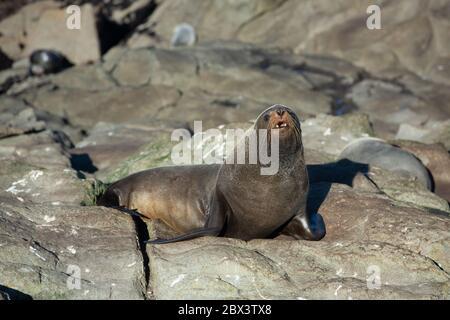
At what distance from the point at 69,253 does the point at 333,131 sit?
582cm

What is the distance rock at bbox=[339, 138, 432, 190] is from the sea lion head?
3.48m

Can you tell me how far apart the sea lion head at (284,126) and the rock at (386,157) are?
11.4 ft

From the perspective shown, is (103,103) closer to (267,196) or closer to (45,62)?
(45,62)

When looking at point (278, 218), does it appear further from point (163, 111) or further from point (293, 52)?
point (293, 52)

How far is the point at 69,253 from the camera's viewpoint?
6582 millimetres

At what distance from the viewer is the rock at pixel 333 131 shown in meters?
11.2

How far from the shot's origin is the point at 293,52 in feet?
68.6

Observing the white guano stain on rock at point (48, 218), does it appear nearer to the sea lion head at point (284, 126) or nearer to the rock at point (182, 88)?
the sea lion head at point (284, 126)

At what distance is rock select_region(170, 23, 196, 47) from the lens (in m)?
22.0

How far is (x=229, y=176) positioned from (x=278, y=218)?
1.93 ft

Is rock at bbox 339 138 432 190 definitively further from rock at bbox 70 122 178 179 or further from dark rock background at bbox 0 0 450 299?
rock at bbox 70 122 178 179

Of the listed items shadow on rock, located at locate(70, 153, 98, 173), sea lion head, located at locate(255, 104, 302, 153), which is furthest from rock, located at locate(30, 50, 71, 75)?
sea lion head, located at locate(255, 104, 302, 153)

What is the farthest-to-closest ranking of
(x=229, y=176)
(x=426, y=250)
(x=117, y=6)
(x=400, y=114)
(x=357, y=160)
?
(x=117, y=6) → (x=400, y=114) → (x=357, y=160) → (x=229, y=176) → (x=426, y=250)

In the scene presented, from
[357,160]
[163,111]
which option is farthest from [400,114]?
[357,160]
